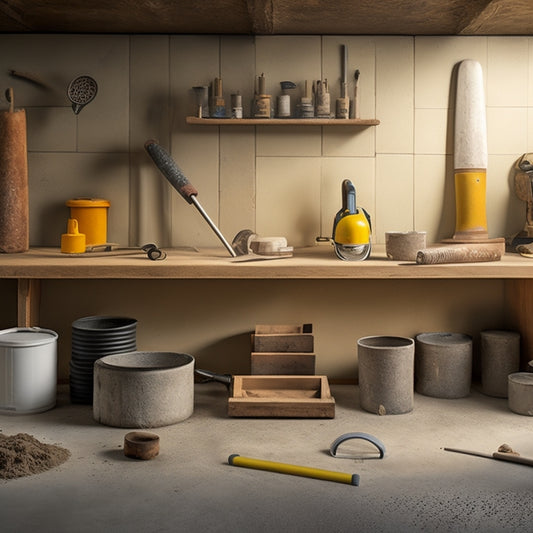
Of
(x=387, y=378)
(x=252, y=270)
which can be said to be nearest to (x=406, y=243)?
(x=387, y=378)

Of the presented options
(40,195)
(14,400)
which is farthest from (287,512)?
(40,195)

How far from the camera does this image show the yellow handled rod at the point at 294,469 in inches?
104

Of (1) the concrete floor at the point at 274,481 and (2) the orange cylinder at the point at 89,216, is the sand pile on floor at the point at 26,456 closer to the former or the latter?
(1) the concrete floor at the point at 274,481

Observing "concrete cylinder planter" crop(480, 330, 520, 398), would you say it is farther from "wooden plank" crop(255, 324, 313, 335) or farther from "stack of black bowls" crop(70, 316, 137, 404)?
"stack of black bowls" crop(70, 316, 137, 404)

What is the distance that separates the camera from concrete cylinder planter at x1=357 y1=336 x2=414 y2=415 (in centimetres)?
343

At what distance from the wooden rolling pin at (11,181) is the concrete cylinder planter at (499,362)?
248 centimetres

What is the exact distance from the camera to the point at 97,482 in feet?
8.75

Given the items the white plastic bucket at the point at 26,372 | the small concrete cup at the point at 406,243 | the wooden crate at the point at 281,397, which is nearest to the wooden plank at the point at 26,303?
the white plastic bucket at the point at 26,372

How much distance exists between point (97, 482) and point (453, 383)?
6.28 feet

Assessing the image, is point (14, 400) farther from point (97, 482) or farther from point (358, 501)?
point (358, 501)

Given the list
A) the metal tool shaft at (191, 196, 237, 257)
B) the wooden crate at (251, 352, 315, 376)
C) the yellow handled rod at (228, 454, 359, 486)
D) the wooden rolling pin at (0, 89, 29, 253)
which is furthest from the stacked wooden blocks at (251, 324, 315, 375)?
the wooden rolling pin at (0, 89, 29, 253)

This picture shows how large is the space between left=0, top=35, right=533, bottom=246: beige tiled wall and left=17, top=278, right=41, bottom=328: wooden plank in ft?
1.58

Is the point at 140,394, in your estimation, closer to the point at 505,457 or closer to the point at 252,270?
the point at 252,270

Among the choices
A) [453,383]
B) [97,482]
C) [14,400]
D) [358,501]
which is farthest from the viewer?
[453,383]
